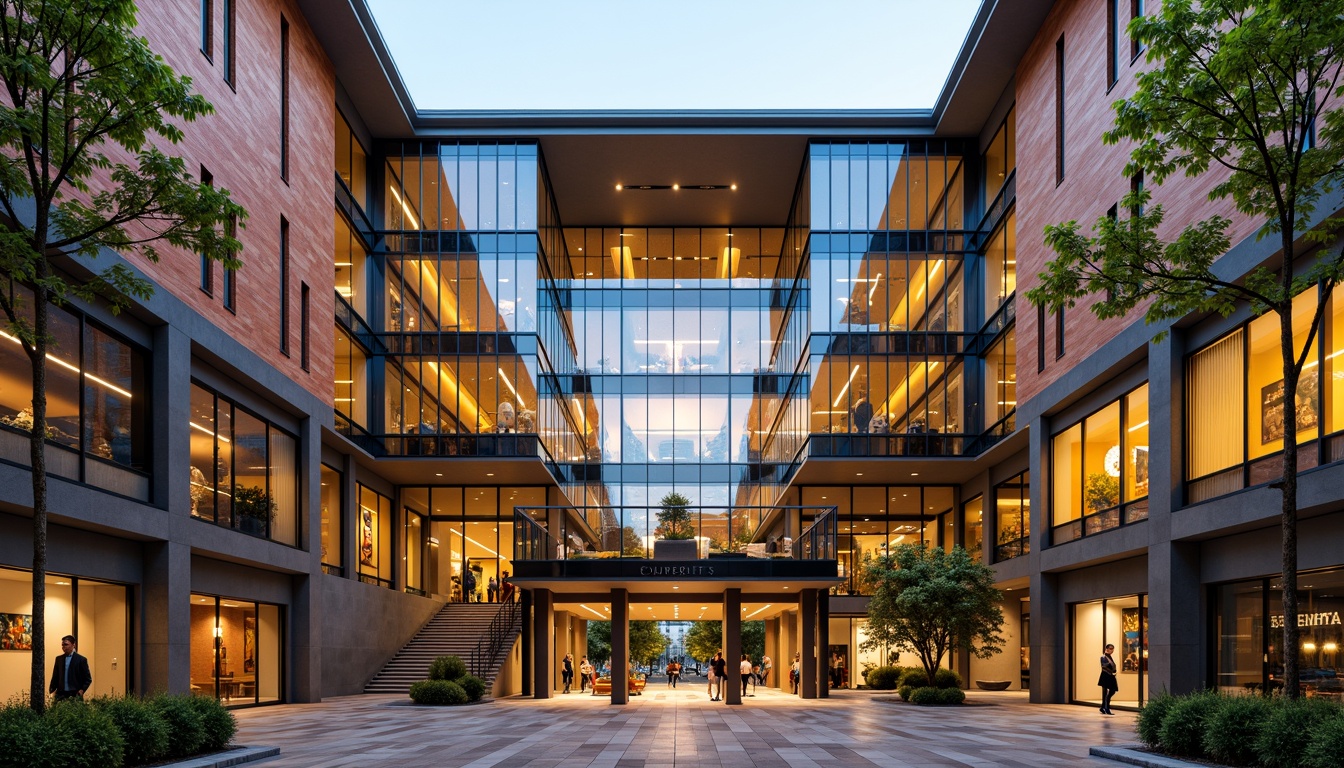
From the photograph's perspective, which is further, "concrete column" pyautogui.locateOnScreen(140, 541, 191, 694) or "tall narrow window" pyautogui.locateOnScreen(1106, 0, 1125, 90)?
"tall narrow window" pyautogui.locateOnScreen(1106, 0, 1125, 90)

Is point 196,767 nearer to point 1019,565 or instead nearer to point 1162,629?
point 1162,629

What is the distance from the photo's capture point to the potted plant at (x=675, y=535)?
32.0m

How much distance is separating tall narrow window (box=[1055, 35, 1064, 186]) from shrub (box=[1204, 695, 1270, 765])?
796 inches

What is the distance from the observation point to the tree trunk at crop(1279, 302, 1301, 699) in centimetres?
1434

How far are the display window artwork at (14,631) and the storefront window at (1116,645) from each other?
24.3 m

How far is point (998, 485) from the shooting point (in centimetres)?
3969

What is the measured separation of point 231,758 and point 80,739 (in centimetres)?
254

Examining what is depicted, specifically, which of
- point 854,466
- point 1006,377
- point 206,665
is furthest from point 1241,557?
point 206,665

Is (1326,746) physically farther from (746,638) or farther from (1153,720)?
(746,638)

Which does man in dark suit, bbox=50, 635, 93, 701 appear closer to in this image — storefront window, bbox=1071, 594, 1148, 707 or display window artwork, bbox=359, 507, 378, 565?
display window artwork, bbox=359, 507, 378, 565

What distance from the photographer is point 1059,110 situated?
107 feet

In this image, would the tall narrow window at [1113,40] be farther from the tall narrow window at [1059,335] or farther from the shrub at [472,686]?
the shrub at [472,686]

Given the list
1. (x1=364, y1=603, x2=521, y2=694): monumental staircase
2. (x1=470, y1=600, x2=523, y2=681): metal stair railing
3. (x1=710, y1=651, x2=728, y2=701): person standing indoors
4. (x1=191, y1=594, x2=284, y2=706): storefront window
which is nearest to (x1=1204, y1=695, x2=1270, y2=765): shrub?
(x1=710, y1=651, x2=728, y2=701): person standing indoors

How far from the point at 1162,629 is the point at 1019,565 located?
471 inches
